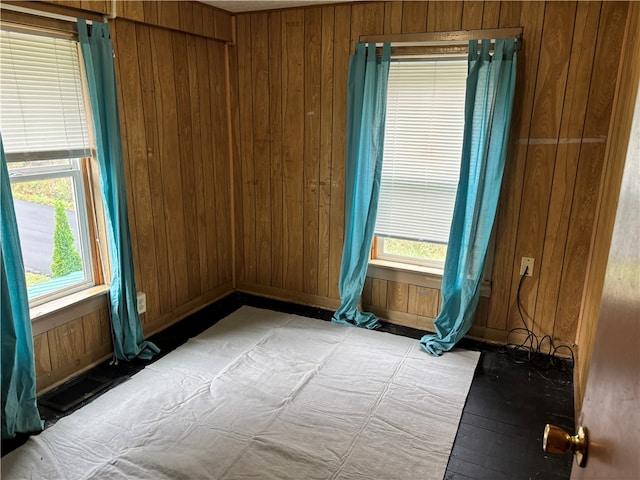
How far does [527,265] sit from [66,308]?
2740 mm

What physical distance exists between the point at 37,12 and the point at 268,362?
218 centimetres

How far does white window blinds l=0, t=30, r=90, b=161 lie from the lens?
7.20ft

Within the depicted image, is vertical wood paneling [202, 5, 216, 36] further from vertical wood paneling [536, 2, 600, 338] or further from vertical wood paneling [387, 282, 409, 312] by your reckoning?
vertical wood paneling [536, 2, 600, 338]

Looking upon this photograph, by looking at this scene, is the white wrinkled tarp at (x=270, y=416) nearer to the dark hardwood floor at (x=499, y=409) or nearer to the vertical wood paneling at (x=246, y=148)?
the dark hardwood floor at (x=499, y=409)

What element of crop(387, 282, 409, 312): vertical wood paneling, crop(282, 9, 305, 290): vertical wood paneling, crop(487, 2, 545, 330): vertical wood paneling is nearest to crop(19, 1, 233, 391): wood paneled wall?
crop(282, 9, 305, 290): vertical wood paneling

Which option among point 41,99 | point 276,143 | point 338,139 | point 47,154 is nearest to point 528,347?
point 338,139

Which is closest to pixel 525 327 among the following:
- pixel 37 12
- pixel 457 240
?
pixel 457 240

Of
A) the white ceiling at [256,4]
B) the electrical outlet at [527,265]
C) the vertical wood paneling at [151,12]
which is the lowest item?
the electrical outlet at [527,265]

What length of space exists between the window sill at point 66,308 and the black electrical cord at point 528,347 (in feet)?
8.38

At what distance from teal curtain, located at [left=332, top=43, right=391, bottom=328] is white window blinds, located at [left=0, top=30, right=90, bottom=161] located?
5.36ft

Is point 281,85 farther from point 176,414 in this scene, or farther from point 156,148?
point 176,414

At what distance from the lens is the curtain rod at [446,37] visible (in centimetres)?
273

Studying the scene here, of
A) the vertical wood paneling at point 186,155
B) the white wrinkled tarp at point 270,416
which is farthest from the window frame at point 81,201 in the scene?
the vertical wood paneling at point 186,155

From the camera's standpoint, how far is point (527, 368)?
9.37 ft
